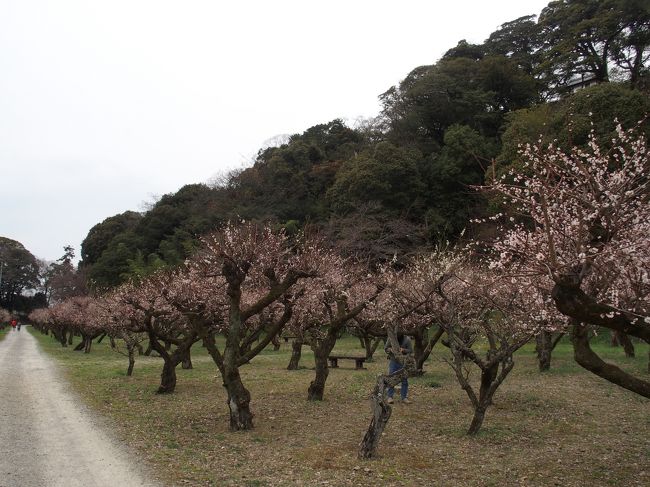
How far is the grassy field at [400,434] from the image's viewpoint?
7.42 m

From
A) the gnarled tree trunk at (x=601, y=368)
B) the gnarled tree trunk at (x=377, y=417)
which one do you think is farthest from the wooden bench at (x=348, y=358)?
the gnarled tree trunk at (x=601, y=368)

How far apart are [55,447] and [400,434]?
257 inches

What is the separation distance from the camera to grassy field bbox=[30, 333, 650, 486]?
24.3 feet

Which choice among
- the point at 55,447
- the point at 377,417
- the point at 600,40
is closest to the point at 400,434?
the point at 377,417

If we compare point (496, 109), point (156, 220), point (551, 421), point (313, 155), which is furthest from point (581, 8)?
point (156, 220)

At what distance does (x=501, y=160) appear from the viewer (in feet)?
91.8

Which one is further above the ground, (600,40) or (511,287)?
(600,40)

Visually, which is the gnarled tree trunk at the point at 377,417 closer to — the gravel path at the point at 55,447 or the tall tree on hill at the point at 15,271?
the gravel path at the point at 55,447

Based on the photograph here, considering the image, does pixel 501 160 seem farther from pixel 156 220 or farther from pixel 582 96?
pixel 156 220

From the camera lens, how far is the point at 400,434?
9.89 metres

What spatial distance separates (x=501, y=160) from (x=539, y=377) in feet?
47.8

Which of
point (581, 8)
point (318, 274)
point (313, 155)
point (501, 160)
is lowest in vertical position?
point (318, 274)

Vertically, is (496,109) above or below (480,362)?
above

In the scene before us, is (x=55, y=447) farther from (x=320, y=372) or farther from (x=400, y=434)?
(x=320, y=372)
